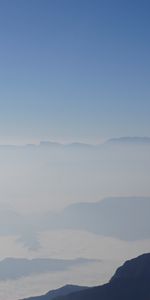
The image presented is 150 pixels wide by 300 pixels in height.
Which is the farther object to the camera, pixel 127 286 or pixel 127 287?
pixel 127 286

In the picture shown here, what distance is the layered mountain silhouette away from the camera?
171000mm

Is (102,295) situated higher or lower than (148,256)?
lower

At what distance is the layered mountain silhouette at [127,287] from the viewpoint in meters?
171

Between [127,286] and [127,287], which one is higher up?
[127,286]

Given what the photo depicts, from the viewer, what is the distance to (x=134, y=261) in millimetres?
182500

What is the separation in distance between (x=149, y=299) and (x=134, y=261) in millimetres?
18712

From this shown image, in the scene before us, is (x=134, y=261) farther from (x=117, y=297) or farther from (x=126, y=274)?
(x=117, y=297)

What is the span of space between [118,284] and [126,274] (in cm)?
668

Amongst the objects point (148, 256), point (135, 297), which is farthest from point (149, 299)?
point (148, 256)

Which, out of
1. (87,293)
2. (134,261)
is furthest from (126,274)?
(87,293)

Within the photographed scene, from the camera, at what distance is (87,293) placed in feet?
569

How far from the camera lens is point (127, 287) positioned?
174125mm

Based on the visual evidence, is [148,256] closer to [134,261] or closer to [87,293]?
[134,261]

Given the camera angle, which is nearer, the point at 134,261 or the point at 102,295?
the point at 102,295
